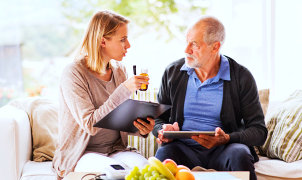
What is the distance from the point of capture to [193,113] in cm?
226

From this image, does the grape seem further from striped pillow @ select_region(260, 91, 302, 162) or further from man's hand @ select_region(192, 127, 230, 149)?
striped pillow @ select_region(260, 91, 302, 162)

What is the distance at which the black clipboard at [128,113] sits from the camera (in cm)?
177

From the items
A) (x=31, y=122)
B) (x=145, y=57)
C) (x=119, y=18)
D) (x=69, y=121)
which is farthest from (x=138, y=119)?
(x=145, y=57)

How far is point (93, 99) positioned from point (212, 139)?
0.70m

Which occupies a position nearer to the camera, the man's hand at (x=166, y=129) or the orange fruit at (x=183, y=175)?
the orange fruit at (x=183, y=175)

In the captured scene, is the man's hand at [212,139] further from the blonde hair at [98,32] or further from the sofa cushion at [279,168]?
the blonde hair at [98,32]

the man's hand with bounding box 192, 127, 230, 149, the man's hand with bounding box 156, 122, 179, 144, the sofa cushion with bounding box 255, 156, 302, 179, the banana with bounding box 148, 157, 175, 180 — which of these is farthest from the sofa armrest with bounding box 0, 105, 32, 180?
the sofa cushion with bounding box 255, 156, 302, 179

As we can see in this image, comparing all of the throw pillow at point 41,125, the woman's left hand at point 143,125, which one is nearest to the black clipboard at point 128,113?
the woman's left hand at point 143,125

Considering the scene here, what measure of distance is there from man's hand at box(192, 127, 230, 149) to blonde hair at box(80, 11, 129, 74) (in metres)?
0.68

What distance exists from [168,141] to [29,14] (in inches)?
117

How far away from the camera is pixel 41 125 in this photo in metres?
2.49

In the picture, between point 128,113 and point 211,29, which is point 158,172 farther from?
point 211,29

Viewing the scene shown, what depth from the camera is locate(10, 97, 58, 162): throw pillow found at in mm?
2424

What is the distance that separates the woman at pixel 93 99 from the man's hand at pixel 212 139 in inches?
11.1
